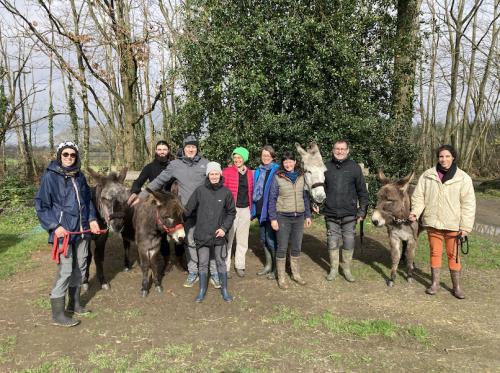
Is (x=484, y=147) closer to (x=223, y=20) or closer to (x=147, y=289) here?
(x=223, y=20)

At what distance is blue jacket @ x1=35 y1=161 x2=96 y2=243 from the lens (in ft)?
14.2

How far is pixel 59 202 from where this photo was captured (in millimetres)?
4453

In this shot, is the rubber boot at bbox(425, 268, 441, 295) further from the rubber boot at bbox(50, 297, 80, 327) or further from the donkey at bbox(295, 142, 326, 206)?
the rubber boot at bbox(50, 297, 80, 327)

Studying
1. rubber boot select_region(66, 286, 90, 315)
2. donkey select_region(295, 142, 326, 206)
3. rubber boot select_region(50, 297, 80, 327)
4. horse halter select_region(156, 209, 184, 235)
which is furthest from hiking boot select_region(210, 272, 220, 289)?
rubber boot select_region(50, 297, 80, 327)

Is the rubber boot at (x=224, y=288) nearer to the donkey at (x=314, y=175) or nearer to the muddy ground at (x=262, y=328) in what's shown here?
the muddy ground at (x=262, y=328)

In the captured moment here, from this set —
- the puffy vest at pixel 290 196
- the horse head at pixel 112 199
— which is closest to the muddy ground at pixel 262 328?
the horse head at pixel 112 199

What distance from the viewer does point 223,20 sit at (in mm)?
8477

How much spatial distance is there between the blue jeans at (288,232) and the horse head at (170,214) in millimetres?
1523

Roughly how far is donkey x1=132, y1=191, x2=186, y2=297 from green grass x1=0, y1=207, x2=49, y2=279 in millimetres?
2994

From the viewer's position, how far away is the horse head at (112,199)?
5180 mm

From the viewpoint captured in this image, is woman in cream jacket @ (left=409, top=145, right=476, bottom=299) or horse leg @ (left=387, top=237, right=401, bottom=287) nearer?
woman in cream jacket @ (left=409, top=145, right=476, bottom=299)

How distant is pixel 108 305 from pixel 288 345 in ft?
9.05

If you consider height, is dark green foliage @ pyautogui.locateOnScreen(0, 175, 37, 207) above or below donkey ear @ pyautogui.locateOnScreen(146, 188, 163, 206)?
below

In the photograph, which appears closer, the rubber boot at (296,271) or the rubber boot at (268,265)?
the rubber boot at (296,271)
